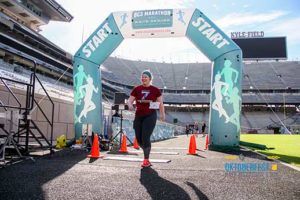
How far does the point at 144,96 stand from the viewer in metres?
5.65

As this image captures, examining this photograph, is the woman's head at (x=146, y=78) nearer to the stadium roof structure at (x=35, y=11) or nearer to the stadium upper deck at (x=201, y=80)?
the stadium roof structure at (x=35, y=11)

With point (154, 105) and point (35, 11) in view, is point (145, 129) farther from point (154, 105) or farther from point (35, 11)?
point (35, 11)

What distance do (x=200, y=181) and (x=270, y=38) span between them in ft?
192

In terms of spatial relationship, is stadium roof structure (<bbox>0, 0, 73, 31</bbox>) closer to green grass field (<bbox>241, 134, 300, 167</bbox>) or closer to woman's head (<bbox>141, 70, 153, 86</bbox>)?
green grass field (<bbox>241, 134, 300, 167</bbox>)

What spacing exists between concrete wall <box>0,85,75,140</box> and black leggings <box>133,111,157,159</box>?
185 inches

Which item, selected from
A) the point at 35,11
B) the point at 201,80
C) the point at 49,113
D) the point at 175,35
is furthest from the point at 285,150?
the point at 201,80

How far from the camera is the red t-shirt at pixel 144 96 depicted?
5586mm

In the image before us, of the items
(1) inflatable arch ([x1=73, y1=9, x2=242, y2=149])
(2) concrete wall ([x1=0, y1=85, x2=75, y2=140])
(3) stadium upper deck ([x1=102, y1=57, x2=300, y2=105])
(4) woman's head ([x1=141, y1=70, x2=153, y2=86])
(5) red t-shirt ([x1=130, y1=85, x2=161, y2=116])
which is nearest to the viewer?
(5) red t-shirt ([x1=130, y1=85, x2=161, y2=116])

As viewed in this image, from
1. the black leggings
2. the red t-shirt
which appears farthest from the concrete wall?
the black leggings

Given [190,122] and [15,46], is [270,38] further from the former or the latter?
[15,46]

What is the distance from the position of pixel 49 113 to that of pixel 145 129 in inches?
235

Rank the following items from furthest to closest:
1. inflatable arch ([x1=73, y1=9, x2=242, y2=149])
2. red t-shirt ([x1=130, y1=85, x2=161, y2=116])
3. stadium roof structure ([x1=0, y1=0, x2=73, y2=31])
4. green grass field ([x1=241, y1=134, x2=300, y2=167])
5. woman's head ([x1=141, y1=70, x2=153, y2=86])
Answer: stadium roof structure ([x1=0, y1=0, x2=73, y2=31]), inflatable arch ([x1=73, y1=9, x2=242, y2=149]), green grass field ([x1=241, y1=134, x2=300, y2=167]), woman's head ([x1=141, y1=70, x2=153, y2=86]), red t-shirt ([x1=130, y1=85, x2=161, y2=116])

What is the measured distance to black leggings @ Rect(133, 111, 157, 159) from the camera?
545 cm

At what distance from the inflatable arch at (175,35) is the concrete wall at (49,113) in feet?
3.27
